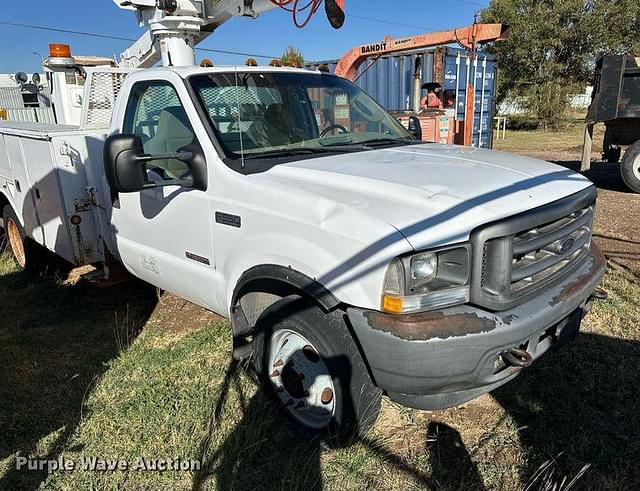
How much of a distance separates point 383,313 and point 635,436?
178cm

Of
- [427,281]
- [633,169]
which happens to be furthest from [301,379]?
[633,169]

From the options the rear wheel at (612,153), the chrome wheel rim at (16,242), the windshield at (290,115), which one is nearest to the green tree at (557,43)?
the rear wheel at (612,153)

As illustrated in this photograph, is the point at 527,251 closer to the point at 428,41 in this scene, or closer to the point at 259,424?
the point at 259,424

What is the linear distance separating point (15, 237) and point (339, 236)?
5.17 m

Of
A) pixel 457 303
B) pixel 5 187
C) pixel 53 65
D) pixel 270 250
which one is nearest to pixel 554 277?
pixel 457 303

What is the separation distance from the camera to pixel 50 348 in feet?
13.9

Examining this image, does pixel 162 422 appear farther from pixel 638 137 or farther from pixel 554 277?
pixel 638 137

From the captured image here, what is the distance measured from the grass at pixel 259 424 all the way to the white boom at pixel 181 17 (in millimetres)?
2926

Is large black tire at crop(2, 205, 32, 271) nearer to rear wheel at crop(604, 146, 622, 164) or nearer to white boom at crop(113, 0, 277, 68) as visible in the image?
white boom at crop(113, 0, 277, 68)

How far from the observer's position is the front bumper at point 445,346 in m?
2.30

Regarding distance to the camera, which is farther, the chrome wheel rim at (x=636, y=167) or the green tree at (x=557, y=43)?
the green tree at (x=557, y=43)

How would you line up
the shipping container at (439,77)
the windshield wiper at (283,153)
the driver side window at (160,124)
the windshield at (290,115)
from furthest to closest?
the shipping container at (439,77)
the driver side window at (160,124)
the windshield at (290,115)
the windshield wiper at (283,153)

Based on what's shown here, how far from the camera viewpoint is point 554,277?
276cm

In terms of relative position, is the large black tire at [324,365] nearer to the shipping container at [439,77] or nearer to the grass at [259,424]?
the grass at [259,424]
